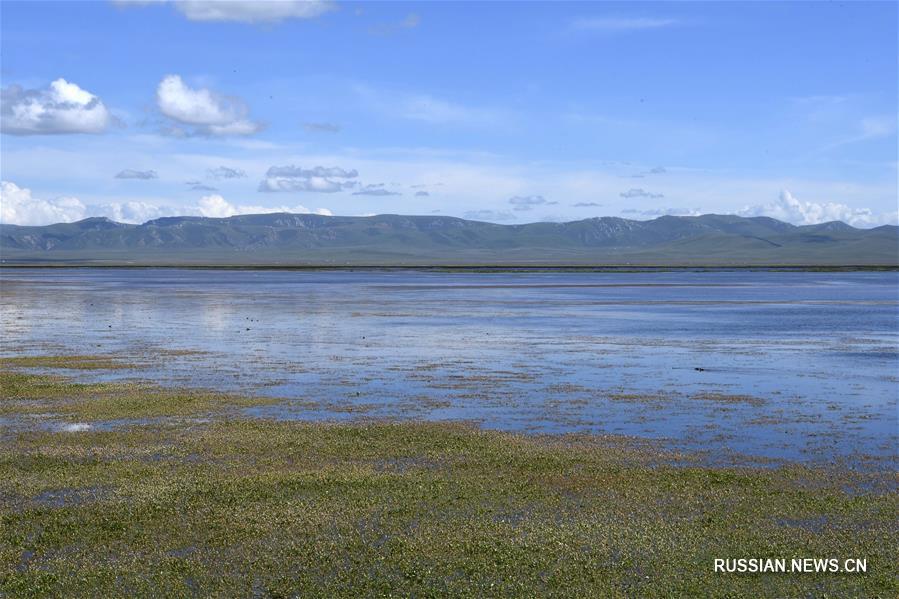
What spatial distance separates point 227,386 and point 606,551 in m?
21.7

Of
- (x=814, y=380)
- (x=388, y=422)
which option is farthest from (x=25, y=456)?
(x=814, y=380)

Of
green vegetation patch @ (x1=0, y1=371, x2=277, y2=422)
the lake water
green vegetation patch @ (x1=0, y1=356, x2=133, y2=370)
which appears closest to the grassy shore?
green vegetation patch @ (x1=0, y1=371, x2=277, y2=422)

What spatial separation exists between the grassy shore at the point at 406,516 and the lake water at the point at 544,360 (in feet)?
11.2

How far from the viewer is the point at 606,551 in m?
15.9

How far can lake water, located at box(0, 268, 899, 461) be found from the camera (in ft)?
92.1

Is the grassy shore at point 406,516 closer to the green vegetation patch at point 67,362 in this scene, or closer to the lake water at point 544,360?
the lake water at point 544,360

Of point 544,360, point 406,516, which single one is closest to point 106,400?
point 406,516

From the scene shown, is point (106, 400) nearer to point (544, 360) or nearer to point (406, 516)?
point (406, 516)

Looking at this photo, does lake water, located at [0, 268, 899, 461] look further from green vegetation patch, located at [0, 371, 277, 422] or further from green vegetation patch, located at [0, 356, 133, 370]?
green vegetation patch, located at [0, 371, 277, 422]

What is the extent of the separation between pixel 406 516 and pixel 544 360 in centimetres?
2536

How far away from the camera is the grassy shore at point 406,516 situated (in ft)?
48.1

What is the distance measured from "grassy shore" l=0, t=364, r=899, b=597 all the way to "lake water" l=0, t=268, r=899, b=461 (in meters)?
3.42

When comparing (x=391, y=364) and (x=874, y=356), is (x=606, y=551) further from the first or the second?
(x=874, y=356)

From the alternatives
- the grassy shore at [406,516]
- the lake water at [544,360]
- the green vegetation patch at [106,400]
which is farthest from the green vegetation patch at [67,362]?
the grassy shore at [406,516]
